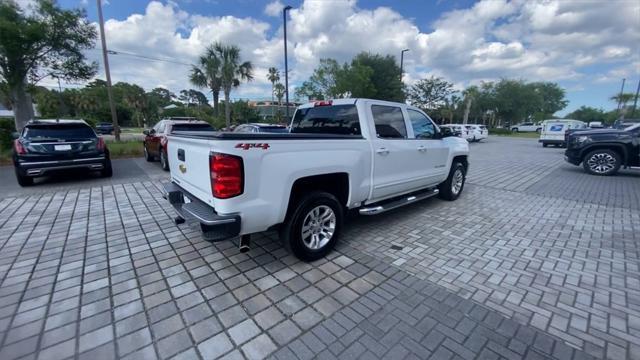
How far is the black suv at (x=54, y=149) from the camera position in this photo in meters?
5.94

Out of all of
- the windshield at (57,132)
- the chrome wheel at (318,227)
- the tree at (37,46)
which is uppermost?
the tree at (37,46)

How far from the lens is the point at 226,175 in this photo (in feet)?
7.80

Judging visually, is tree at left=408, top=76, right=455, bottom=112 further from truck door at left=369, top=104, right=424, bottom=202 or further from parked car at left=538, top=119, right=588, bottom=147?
truck door at left=369, top=104, right=424, bottom=202

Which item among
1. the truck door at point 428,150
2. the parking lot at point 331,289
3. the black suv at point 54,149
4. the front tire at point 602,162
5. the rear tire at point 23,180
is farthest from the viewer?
the front tire at point 602,162

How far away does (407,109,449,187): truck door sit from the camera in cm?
446

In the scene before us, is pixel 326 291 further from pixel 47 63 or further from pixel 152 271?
pixel 47 63

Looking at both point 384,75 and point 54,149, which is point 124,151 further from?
point 384,75

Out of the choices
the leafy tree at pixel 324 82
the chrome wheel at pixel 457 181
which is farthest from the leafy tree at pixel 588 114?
the chrome wheel at pixel 457 181

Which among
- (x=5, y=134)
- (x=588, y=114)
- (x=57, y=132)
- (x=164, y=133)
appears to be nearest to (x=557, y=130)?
(x=164, y=133)

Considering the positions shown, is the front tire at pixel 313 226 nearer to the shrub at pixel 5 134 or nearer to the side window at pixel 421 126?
the side window at pixel 421 126

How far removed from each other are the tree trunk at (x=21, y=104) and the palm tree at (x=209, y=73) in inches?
488

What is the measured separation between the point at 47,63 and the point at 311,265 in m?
Result: 13.9

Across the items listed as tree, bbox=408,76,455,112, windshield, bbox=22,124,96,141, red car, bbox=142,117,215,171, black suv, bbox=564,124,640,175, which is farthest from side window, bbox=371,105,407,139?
tree, bbox=408,76,455,112

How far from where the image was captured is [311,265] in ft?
10.3
